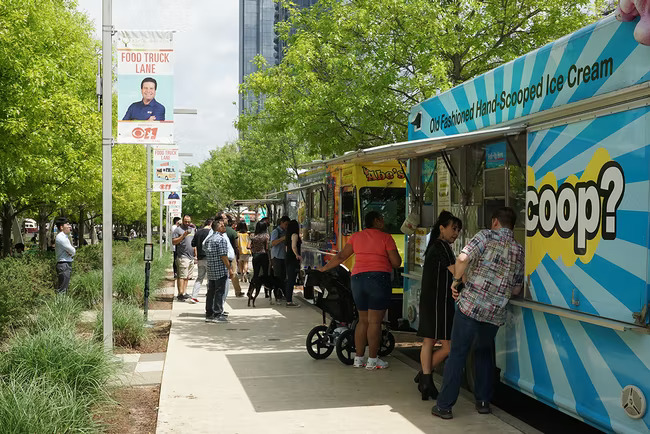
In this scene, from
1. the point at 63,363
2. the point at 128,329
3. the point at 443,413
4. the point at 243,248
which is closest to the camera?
the point at 443,413

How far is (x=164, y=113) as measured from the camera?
912cm

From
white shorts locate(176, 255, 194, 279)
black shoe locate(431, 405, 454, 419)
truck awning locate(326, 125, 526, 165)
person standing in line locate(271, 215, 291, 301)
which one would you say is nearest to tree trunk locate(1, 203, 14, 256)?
white shorts locate(176, 255, 194, 279)

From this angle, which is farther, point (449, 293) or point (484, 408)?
point (449, 293)

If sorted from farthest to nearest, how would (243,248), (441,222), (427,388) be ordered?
1. (243,248)
2. (427,388)
3. (441,222)

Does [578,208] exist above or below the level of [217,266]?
above

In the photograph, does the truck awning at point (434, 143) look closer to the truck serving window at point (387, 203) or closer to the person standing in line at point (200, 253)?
the truck serving window at point (387, 203)

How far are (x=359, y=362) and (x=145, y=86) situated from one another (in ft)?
14.1

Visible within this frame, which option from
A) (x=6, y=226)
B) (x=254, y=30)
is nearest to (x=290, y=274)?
(x=6, y=226)

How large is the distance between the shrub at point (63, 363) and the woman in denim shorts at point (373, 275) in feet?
9.49

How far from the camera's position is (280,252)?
15.9 meters

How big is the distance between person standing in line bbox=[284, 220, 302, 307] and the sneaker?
6.31m

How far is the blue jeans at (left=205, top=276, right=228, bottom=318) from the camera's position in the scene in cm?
1266

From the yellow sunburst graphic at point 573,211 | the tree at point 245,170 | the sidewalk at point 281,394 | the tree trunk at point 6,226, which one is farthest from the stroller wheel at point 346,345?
the tree trunk at point 6,226

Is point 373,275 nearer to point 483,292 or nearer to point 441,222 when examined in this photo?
point 441,222
